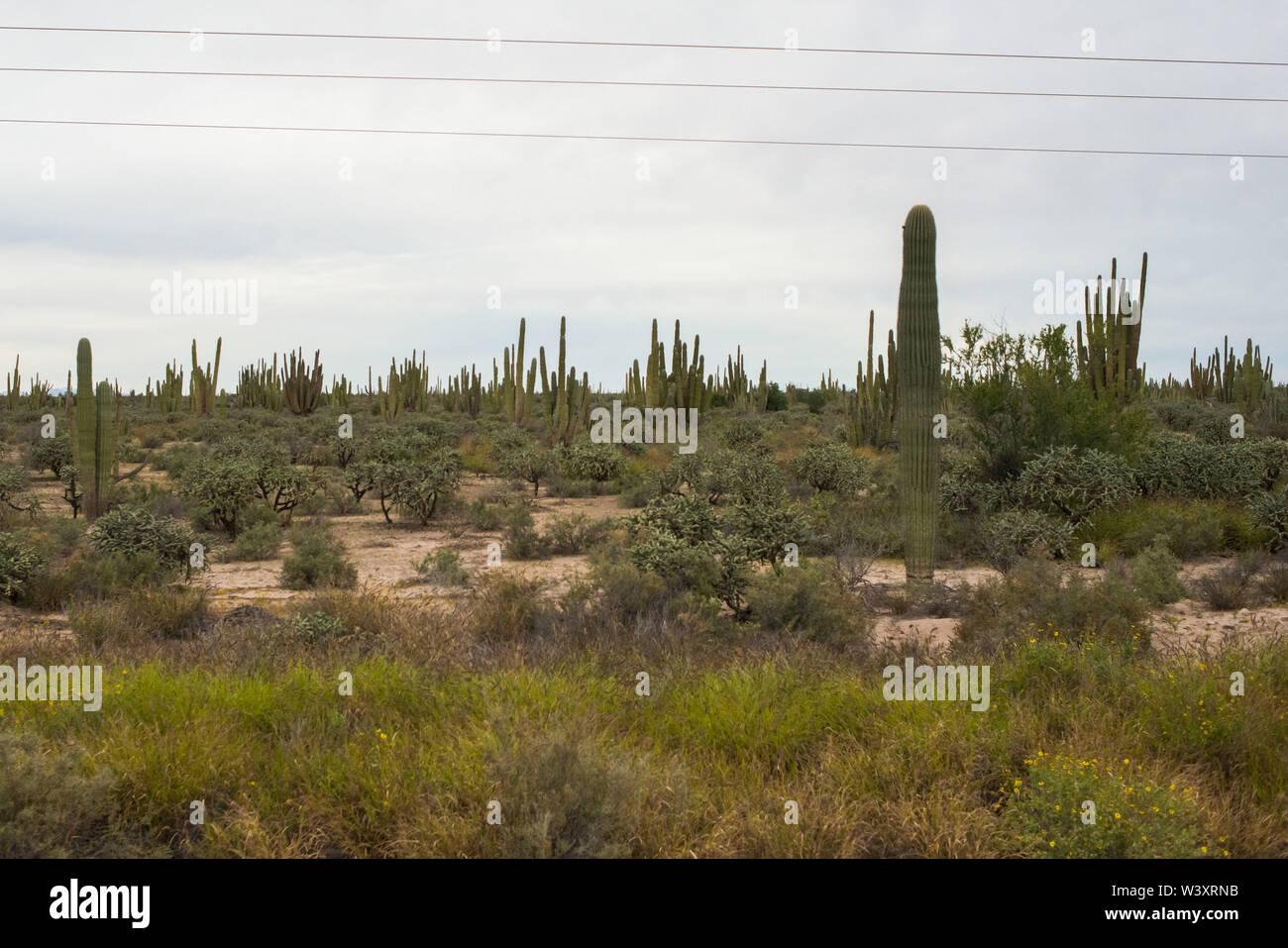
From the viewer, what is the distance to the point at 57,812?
4.00 m

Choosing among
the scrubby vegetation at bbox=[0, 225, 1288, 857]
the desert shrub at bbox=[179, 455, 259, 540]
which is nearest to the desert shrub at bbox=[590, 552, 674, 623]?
the scrubby vegetation at bbox=[0, 225, 1288, 857]

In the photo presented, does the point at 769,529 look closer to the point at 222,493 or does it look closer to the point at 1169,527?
the point at 1169,527

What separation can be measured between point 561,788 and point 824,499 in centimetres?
1176

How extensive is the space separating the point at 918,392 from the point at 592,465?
A: 34.7 feet

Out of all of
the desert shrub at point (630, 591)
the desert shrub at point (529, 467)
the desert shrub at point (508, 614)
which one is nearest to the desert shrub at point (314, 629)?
the desert shrub at point (508, 614)

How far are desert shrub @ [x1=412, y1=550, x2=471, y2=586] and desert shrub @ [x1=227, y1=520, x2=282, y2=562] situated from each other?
97.1 inches

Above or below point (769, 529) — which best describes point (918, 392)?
above

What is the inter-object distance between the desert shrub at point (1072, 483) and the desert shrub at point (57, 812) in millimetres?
12274

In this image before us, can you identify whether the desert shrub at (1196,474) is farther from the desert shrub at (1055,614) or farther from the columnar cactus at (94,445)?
the columnar cactus at (94,445)

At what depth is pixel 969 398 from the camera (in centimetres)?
1466

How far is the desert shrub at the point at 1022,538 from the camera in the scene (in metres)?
11.3

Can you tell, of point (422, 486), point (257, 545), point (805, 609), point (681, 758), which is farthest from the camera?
point (422, 486)

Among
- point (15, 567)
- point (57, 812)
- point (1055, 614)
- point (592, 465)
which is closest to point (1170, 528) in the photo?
point (1055, 614)
